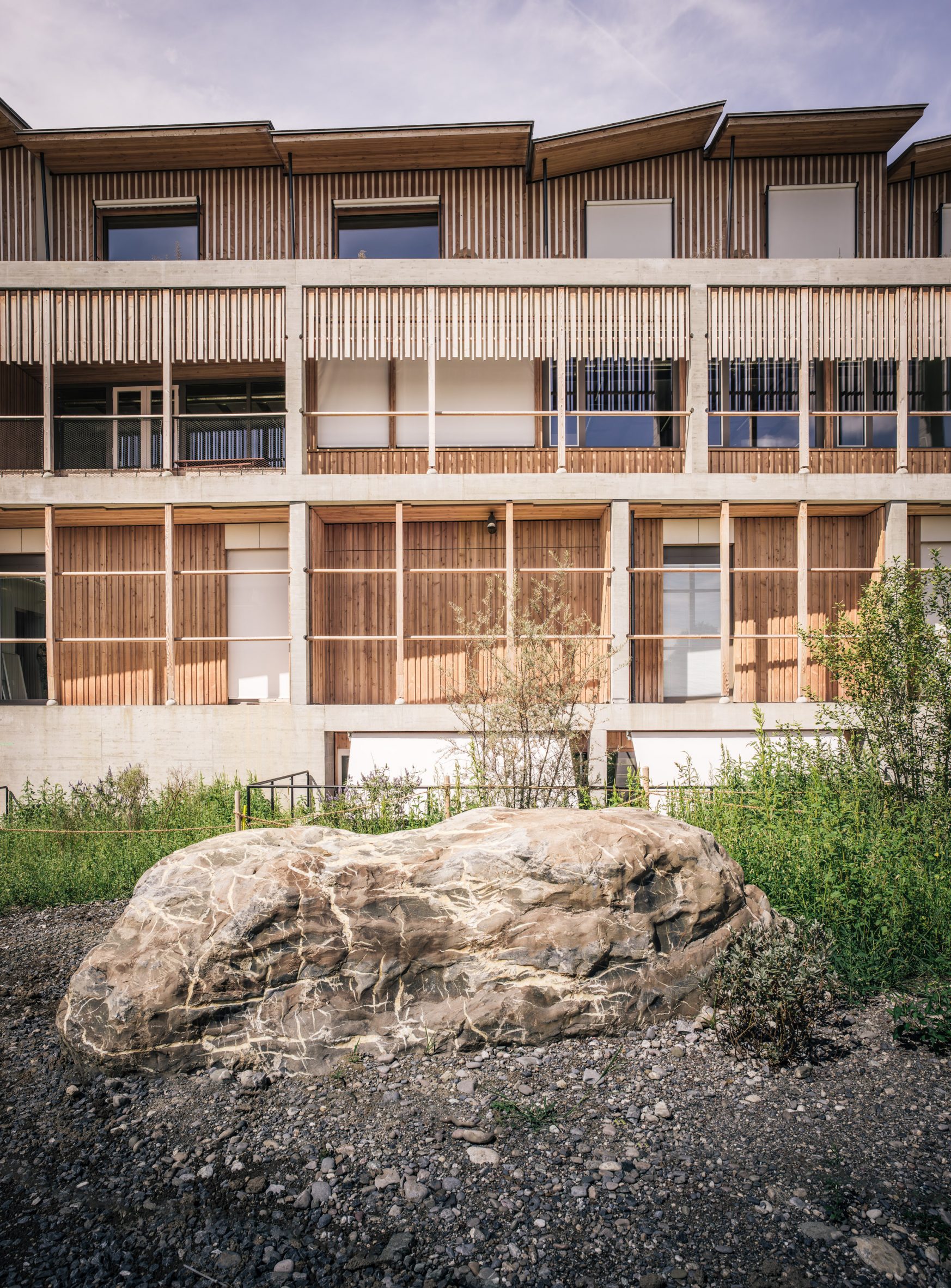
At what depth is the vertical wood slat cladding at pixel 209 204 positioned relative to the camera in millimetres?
15680

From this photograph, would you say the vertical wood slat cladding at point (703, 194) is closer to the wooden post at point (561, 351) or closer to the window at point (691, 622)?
the wooden post at point (561, 351)

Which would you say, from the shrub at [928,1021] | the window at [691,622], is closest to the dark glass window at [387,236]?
the window at [691,622]

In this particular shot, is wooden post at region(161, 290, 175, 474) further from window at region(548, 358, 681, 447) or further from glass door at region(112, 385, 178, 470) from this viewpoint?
window at region(548, 358, 681, 447)

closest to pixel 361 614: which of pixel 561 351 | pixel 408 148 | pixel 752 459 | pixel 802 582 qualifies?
pixel 561 351

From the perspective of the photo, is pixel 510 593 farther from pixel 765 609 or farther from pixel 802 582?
pixel 765 609

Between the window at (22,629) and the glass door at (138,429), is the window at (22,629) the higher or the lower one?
the lower one

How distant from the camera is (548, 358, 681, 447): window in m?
15.2

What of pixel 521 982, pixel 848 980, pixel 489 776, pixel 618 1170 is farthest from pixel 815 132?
Answer: pixel 618 1170

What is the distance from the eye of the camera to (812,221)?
1562 centimetres

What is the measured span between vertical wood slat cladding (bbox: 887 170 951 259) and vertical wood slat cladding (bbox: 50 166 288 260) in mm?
12716

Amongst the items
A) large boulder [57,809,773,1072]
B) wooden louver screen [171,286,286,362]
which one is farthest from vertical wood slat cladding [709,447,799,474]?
large boulder [57,809,773,1072]

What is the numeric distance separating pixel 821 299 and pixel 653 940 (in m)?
12.7

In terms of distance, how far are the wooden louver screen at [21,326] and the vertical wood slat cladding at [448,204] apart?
5.41 metres

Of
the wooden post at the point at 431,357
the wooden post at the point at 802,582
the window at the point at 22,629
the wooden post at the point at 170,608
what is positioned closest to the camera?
the wooden post at the point at 802,582
